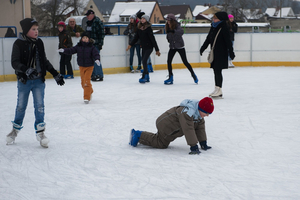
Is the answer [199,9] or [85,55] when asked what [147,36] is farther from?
[199,9]

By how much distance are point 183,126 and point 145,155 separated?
450mm

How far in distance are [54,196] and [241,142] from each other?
7.22ft

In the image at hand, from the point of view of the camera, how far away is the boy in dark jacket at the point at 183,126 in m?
3.90

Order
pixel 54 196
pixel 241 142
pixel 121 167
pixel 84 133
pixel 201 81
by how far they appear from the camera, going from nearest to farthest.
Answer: pixel 54 196, pixel 121 167, pixel 241 142, pixel 84 133, pixel 201 81

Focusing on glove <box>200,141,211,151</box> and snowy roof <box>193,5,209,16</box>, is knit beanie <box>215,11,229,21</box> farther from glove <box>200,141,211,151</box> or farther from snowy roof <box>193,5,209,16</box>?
snowy roof <box>193,5,209,16</box>

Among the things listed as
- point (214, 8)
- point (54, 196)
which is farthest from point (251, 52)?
point (214, 8)

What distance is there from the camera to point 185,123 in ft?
12.8

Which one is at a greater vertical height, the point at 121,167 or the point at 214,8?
the point at 214,8

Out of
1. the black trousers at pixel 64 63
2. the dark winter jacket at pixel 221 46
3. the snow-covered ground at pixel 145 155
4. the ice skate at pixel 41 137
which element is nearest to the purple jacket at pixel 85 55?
the snow-covered ground at pixel 145 155

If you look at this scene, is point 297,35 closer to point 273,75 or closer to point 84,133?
point 273,75

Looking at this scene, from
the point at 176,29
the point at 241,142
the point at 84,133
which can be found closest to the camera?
the point at 241,142

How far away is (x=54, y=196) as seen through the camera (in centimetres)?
300

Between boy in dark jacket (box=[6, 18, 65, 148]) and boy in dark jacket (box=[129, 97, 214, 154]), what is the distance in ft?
3.07

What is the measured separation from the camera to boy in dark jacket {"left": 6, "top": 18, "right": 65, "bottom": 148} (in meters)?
4.09
